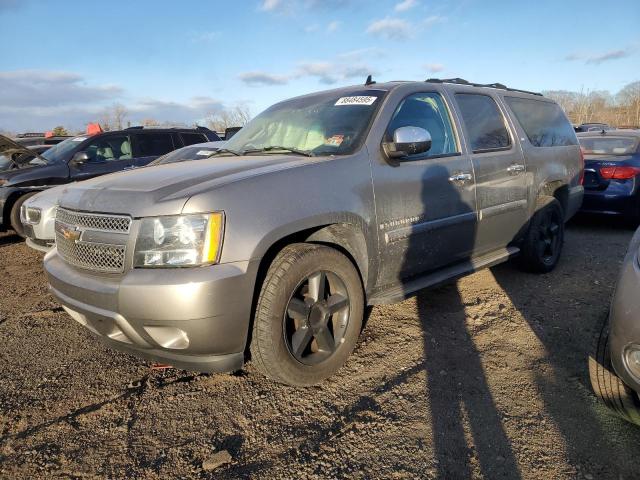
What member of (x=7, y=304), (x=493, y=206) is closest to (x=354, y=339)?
(x=493, y=206)

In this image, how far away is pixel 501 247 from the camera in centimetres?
416

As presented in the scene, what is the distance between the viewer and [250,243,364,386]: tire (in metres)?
2.41

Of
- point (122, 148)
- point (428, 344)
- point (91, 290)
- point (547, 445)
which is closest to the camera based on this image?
point (547, 445)

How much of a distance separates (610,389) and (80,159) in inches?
287

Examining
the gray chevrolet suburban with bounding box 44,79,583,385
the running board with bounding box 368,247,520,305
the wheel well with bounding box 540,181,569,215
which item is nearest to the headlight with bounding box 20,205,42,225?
the gray chevrolet suburban with bounding box 44,79,583,385

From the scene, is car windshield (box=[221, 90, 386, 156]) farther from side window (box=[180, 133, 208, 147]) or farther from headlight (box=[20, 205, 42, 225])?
side window (box=[180, 133, 208, 147])

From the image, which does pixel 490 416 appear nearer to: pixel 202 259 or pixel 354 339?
pixel 354 339

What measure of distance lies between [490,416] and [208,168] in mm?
2125

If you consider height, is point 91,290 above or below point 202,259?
below

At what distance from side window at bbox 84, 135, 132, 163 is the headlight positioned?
216cm

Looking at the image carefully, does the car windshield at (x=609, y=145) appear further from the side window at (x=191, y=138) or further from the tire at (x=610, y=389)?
the side window at (x=191, y=138)

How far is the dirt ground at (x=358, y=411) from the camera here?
206 centimetres

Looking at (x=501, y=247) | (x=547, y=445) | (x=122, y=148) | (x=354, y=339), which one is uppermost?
(x=122, y=148)

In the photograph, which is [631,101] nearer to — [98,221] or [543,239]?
[543,239]
